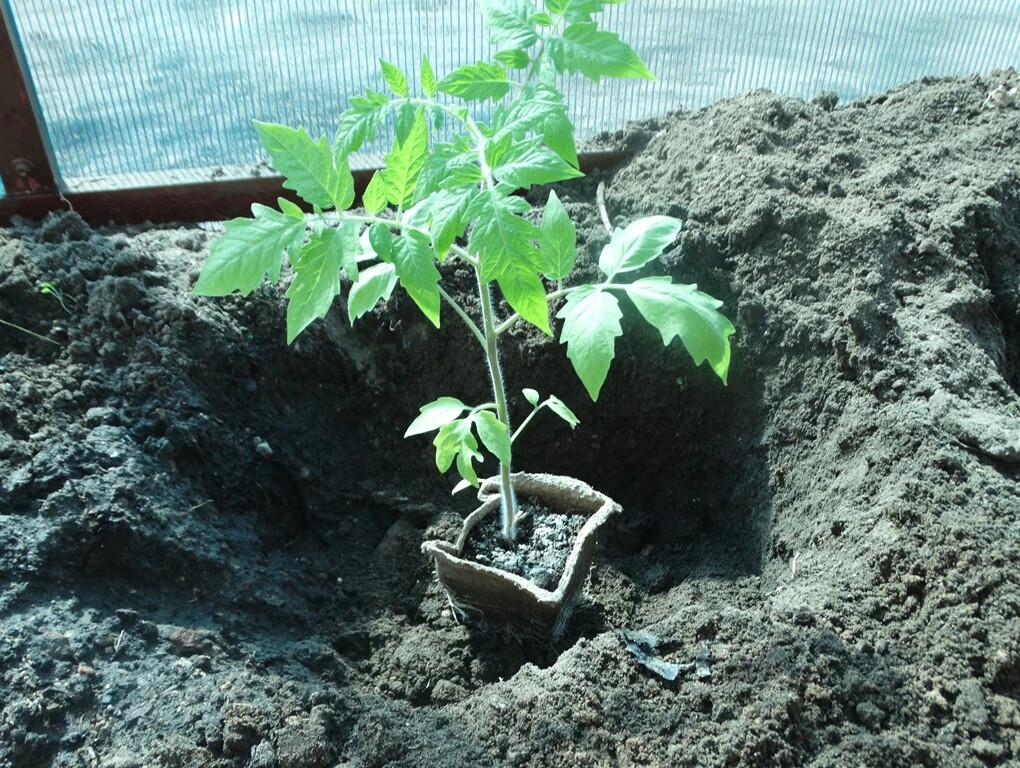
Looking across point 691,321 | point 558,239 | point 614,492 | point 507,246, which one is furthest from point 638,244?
point 614,492

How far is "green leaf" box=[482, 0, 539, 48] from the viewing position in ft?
4.04

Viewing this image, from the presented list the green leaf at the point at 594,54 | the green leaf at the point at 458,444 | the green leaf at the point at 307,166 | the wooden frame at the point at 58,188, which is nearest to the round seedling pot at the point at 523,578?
the green leaf at the point at 458,444

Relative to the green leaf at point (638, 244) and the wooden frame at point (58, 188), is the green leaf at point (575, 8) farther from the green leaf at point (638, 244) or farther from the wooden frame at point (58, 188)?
the wooden frame at point (58, 188)

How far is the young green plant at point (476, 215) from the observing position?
1.07 metres

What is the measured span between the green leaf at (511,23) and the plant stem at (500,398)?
373 millimetres

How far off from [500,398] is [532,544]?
38 centimetres

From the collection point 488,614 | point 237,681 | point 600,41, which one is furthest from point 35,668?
point 600,41

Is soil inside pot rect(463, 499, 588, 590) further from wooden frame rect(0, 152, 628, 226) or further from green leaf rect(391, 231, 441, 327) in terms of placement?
wooden frame rect(0, 152, 628, 226)

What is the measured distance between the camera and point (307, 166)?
1.14m

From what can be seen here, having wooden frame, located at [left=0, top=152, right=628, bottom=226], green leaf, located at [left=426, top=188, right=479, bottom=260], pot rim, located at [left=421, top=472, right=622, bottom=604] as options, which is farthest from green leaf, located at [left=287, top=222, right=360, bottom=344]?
wooden frame, located at [left=0, top=152, right=628, bottom=226]

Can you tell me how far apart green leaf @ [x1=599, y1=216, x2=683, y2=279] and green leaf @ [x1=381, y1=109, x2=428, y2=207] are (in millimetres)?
351

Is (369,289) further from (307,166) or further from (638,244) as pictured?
(638,244)

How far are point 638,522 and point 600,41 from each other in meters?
1.20

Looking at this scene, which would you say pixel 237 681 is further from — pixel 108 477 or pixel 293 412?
pixel 293 412
